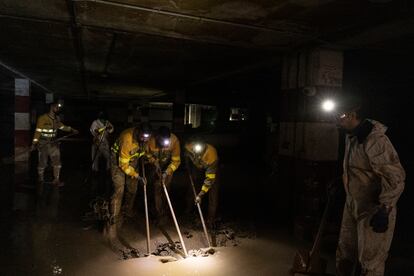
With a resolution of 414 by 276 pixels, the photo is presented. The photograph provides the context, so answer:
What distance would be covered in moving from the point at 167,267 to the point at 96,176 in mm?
6288

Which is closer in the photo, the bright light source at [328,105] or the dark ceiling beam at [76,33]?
the dark ceiling beam at [76,33]

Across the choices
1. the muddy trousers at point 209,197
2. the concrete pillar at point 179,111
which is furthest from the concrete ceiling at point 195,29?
the concrete pillar at point 179,111

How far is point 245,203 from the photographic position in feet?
24.7

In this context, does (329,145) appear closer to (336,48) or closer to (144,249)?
(336,48)

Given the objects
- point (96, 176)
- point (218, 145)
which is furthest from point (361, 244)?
point (218, 145)

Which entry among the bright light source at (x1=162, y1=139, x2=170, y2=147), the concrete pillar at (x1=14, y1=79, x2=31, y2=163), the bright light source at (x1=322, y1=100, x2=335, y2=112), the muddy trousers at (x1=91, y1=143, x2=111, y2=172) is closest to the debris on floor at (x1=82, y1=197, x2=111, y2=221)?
the bright light source at (x1=162, y1=139, x2=170, y2=147)

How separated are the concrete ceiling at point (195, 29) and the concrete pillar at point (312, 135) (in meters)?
0.33

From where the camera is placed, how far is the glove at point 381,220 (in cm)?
296

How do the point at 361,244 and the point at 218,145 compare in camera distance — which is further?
the point at 218,145

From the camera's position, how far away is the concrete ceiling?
12.5 ft

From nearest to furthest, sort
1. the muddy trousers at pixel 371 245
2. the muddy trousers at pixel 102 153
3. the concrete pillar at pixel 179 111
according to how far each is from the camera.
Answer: the muddy trousers at pixel 371 245, the muddy trousers at pixel 102 153, the concrete pillar at pixel 179 111

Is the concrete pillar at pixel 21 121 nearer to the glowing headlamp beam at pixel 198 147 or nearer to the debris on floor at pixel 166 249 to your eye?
the glowing headlamp beam at pixel 198 147

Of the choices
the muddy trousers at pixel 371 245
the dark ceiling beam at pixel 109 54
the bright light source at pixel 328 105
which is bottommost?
the muddy trousers at pixel 371 245

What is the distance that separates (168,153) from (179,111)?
817 centimetres
